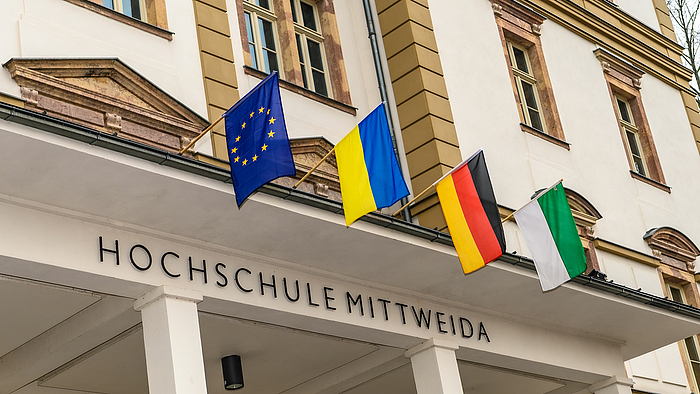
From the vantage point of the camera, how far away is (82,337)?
29.9ft

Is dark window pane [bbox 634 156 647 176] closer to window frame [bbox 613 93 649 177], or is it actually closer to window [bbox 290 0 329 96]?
window frame [bbox 613 93 649 177]

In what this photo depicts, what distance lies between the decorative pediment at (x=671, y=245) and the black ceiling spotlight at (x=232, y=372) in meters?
7.36

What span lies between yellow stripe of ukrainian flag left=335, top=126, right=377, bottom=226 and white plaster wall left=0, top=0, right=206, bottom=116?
6.33 ft

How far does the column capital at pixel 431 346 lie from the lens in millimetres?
10805

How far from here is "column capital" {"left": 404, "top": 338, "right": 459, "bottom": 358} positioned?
10.8 meters

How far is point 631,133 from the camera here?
16.8m

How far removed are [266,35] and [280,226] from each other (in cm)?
385

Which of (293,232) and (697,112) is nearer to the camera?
(293,232)

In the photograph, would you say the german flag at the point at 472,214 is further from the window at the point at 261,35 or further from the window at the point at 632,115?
the window at the point at 632,115

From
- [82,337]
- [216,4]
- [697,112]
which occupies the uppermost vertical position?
[697,112]

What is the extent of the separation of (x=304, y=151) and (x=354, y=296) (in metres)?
1.89

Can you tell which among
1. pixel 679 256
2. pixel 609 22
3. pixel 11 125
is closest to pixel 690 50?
pixel 609 22

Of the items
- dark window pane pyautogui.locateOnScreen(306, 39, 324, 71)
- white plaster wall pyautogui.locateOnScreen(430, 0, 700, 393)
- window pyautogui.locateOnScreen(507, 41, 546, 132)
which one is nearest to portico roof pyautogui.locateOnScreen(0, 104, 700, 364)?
white plaster wall pyautogui.locateOnScreen(430, 0, 700, 393)

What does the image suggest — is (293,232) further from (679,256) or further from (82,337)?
(679,256)
